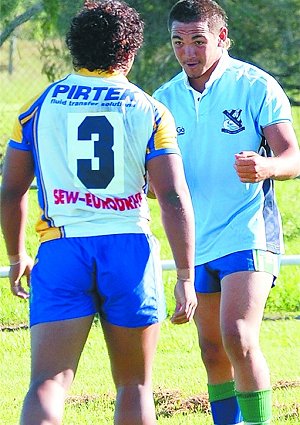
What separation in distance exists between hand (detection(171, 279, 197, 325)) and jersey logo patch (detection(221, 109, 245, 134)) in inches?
41.3

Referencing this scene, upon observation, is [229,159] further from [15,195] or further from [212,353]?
[15,195]

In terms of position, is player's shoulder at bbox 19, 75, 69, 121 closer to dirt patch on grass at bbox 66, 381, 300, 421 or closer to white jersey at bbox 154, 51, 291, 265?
white jersey at bbox 154, 51, 291, 265

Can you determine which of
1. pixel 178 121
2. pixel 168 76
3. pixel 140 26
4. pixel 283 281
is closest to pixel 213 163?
pixel 178 121

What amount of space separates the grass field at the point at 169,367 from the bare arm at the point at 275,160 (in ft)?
4.83

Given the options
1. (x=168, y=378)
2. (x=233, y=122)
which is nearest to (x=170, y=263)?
(x=168, y=378)

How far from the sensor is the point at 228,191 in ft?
16.7

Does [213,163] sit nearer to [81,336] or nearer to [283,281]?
[81,336]

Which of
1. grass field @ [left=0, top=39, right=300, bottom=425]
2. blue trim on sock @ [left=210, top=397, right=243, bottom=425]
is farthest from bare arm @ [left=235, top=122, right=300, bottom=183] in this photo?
grass field @ [left=0, top=39, right=300, bottom=425]

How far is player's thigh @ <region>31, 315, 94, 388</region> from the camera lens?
13.5ft

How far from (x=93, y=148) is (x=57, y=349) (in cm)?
77

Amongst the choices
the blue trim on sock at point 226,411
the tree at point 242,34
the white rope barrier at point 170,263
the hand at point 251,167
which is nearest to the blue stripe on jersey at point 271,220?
the hand at point 251,167

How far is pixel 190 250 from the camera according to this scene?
4.25 meters

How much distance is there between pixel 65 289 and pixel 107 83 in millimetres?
806

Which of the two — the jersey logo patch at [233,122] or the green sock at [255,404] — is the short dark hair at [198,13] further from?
the green sock at [255,404]
